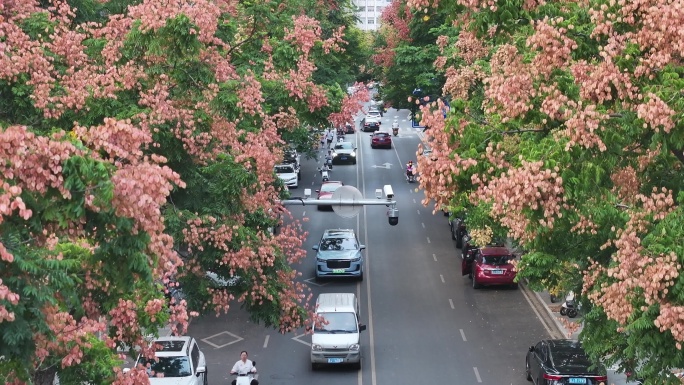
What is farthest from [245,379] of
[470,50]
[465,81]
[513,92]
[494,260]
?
[494,260]

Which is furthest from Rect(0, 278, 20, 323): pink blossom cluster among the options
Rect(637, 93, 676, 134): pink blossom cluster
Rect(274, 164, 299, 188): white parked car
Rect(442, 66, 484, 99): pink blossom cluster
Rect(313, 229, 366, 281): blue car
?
Rect(274, 164, 299, 188): white parked car

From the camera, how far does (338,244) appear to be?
128 ft

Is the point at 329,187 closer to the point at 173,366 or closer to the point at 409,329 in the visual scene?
the point at 409,329

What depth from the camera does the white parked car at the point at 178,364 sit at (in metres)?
23.3

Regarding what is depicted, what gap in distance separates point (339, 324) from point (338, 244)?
10679 mm

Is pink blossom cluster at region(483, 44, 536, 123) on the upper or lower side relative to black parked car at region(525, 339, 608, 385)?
upper

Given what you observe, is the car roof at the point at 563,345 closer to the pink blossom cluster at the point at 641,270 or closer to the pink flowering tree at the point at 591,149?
the pink flowering tree at the point at 591,149

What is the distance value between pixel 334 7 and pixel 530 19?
39.0 meters

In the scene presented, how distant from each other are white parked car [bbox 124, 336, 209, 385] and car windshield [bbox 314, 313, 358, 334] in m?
4.32

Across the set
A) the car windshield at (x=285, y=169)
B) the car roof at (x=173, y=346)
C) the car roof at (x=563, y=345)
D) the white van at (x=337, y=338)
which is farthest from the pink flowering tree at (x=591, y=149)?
the car windshield at (x=285, y=169)

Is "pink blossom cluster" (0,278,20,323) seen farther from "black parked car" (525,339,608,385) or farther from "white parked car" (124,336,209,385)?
"black parked car" (525,339,608,385)

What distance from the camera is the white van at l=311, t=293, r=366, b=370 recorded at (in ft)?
90.0

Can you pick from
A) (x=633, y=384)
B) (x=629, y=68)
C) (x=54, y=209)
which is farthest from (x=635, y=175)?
(x=633, y=384)

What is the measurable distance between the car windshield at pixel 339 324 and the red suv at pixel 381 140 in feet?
157
